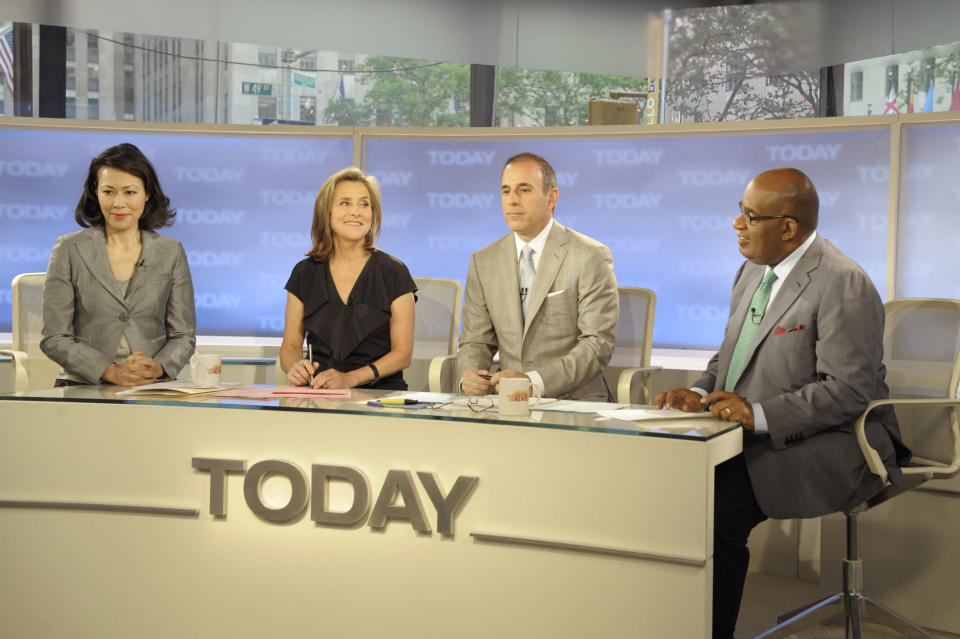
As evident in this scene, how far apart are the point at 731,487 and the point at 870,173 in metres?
2.30

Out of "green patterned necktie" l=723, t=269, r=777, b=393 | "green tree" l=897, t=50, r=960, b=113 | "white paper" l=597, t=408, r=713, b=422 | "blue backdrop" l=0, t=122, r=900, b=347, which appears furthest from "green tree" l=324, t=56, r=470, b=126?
"white paper" l=597, t=408, r=713, b=422

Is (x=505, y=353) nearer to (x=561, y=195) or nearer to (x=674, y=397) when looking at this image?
(x=674, y=397)

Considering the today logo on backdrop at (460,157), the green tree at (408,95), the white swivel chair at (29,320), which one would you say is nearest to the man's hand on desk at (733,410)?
the today logo on backdrop at (460,157)

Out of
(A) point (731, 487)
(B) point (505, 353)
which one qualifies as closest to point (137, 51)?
(B) point (505, 353)

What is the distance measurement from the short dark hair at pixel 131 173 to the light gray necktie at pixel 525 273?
4.30 feet

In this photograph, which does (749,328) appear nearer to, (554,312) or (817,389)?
(817,389)

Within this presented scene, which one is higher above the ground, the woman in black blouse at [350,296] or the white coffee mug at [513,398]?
the woman in black blouse at [350,296]

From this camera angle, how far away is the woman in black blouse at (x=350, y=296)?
10.9ft

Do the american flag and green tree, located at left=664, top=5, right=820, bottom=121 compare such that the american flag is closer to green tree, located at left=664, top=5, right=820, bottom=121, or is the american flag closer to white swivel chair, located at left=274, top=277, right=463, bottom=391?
white swivel chair, located at left=274, top=277, right=463, bottom=391

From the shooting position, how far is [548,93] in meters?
5.58

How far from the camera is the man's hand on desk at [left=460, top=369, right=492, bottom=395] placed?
294cm

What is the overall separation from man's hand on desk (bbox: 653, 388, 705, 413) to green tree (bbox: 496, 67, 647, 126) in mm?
3302

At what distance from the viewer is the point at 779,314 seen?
264cm

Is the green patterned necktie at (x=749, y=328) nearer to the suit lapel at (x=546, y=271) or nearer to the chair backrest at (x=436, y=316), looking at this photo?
the suit lapel at (x=546, y=271)
